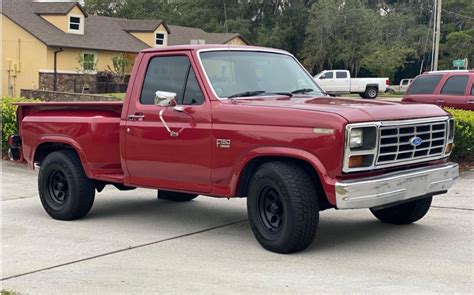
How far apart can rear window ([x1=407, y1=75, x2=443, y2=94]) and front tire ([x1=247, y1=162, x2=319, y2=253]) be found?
968 cm

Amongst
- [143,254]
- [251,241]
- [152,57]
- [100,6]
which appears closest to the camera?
[143,254]

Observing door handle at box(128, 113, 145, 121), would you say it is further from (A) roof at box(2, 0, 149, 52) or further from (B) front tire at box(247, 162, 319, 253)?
(A) roof at box(2, 0, 149, 52)

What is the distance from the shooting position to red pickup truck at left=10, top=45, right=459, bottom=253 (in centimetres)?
591

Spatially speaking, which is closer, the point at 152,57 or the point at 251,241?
the point at 251,241

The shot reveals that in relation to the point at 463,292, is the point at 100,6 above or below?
above

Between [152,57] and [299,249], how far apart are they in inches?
111

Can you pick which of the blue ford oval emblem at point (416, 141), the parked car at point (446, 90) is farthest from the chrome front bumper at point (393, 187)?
the parked car at point (446, 90)

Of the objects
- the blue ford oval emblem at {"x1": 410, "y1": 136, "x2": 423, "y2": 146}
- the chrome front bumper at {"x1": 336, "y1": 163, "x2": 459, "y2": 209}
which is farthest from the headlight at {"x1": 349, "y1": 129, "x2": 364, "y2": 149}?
the blue ford oval emblem at {"x1": 410, "y1": 136, "x2": 423, "y2": 146}

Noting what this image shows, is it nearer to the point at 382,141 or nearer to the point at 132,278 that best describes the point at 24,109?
the point at 132,278

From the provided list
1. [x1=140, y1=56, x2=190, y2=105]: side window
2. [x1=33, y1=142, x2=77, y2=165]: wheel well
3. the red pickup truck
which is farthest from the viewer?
[x1=33, y1=142, x2=77, y2=165]: wheel well

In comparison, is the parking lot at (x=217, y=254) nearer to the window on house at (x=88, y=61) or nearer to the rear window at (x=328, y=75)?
the window on house at (x=88, y=61)

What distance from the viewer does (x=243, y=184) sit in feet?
21.8

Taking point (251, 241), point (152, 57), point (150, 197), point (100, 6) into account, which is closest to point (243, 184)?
point (251, 241)

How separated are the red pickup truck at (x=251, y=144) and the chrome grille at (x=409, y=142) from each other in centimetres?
1
